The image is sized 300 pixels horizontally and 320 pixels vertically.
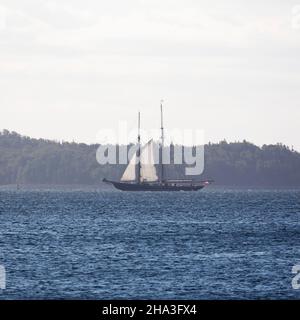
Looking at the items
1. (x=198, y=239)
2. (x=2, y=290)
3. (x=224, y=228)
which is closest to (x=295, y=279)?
(x=2, y=290)

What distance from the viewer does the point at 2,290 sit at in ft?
174

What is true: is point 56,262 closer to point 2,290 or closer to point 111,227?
point 2,290

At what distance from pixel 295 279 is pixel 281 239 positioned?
115ft

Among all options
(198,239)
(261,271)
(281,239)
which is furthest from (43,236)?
(261,271)

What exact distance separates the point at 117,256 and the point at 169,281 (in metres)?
16.0

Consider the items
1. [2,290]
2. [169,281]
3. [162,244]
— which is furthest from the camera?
[162,244]

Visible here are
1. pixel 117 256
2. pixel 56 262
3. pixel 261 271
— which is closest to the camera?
pixel 261 271

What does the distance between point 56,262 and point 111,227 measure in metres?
43.0

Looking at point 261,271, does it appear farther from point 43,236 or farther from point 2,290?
point 43,236

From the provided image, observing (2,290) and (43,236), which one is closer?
(2,290)

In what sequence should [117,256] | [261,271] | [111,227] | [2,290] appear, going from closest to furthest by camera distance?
[2,290] < [261,271] < [117,256] < [111,227]

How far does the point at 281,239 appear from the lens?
304ft
